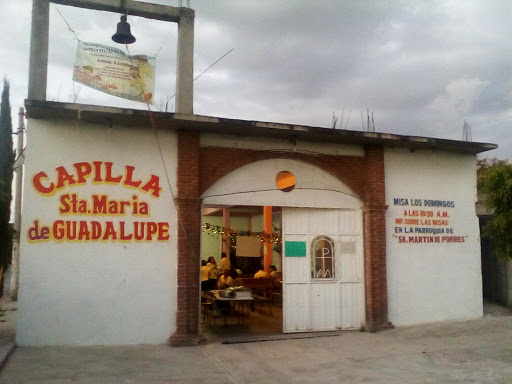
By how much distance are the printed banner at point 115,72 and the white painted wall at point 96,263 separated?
75 centimetres

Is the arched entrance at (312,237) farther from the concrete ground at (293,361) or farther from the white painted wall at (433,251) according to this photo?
the white painted wall at (433,251)

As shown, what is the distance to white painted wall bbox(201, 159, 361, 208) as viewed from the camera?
10.0 metres

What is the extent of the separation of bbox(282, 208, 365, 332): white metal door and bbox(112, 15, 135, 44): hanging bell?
4554 mm

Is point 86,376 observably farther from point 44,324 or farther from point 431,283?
point 431,283

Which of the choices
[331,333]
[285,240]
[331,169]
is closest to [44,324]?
[285,240]

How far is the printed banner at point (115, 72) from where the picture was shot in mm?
9242

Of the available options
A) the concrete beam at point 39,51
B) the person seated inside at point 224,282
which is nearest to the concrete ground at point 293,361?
the person seated inside at point 224,282

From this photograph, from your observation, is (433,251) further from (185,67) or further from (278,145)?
(185,67)

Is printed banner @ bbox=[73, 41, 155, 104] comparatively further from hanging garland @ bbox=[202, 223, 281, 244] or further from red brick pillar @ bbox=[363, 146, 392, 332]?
hanging garland @ bbox=[202, 223, 281, 244]

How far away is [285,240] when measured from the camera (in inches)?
416

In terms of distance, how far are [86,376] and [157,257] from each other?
2.70 m

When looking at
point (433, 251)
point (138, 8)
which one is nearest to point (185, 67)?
point (138, 8)

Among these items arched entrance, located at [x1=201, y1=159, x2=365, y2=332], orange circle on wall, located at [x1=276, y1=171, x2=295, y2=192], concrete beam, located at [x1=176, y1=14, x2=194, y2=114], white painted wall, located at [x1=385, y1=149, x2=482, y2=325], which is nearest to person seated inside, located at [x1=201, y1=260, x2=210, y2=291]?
arched entrance, located at [x1=201, y1=159, x2=365, y2=332]

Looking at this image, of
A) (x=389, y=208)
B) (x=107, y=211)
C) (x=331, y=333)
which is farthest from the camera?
(x=389, y=208)
